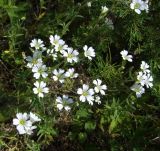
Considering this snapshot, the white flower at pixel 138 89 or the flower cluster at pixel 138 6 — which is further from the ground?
the flower cluster at pixel 138 6

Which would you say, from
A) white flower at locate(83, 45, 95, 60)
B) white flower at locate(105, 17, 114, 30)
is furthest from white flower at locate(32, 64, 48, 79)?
white flower at locate(105, 17, 114, 30)

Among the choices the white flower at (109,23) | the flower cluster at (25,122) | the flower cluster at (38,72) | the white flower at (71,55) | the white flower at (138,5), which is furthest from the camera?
the white flower at (109,23)

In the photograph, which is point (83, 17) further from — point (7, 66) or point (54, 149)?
point (54, 149)

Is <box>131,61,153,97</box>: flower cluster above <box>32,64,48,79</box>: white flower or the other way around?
above

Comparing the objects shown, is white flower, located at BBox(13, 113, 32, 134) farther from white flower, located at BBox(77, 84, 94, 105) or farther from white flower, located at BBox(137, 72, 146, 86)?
white flower, located at BBox(137, 72, 146, 86)

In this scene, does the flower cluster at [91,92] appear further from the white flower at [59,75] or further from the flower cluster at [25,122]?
the flower cluster at [25,122]

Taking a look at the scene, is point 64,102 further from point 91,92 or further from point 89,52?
point 89,52

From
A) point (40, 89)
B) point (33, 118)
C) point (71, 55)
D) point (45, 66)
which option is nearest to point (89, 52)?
point (71, 55)

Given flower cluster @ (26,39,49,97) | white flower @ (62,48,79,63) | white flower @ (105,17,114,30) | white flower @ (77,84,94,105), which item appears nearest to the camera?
flower cluster @ (26,39,49,97)

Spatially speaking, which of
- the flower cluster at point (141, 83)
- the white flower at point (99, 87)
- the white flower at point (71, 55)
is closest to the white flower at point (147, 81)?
the flower cluster at point (141, 83)
